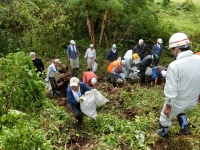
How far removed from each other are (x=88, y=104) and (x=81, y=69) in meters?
6.33

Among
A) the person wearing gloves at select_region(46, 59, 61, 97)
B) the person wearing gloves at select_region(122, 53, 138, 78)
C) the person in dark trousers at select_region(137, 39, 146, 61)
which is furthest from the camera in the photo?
the person in dark trousers at select_region(137, 39, 146, 61)

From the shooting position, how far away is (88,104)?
5.12 m

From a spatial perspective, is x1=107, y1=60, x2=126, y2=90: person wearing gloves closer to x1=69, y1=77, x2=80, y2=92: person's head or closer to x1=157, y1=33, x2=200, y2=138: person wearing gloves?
x1=69, y1=77, x2=80, y2=92: person's head

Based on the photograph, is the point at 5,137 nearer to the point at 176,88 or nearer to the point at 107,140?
the point at 107,140

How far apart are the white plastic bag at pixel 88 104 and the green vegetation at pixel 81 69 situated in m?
0.43

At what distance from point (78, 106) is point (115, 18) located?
8105 millimetres

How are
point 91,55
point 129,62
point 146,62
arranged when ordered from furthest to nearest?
point 91,55, point 129,62, point 146,62

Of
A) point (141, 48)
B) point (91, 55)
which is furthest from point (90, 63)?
point (141, 48)

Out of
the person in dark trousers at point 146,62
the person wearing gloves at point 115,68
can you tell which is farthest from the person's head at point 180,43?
the person in dark trousers at point 146,62

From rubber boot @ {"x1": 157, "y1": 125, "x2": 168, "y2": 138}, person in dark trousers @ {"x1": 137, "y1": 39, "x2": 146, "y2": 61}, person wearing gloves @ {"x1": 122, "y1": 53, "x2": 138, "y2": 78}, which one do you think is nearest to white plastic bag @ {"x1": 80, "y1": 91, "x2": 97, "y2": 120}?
rubber boot @ {"x1": 157, "y1": 125, "x2": 168, "y2": 138}

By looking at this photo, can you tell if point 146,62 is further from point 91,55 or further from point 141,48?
point 91,55

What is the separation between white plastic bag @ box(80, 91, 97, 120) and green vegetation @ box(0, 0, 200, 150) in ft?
1.43

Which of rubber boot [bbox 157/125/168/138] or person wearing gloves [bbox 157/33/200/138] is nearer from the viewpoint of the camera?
person wearing gloves [bbox 157/33/200/138]

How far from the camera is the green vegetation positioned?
438 centimetres
